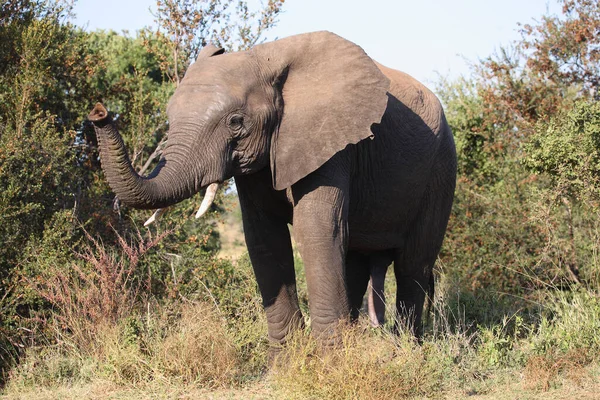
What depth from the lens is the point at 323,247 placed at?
19.1 ft

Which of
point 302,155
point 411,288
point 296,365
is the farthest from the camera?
point 411,288

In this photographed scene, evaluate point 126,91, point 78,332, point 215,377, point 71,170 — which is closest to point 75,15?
point 126,91

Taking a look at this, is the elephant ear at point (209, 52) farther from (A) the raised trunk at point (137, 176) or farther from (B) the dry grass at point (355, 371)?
(B) the dry grass at point (355, 371)

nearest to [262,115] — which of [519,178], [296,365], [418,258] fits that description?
[296,365]

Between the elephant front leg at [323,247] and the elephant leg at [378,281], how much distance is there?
1.58 metres

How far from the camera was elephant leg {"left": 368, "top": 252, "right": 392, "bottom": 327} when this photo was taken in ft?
24.6

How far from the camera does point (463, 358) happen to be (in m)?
6.48

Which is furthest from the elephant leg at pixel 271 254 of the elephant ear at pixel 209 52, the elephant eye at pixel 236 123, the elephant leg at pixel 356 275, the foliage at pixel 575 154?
the foliage at pixel 575 154

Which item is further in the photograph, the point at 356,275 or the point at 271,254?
the point at 356,275

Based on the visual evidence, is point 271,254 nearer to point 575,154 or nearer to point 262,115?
point 262,115

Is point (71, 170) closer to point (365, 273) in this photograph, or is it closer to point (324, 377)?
point (365, 273)

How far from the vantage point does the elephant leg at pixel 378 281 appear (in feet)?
24.6

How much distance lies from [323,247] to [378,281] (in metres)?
1.80

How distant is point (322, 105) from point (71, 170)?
360 cm
